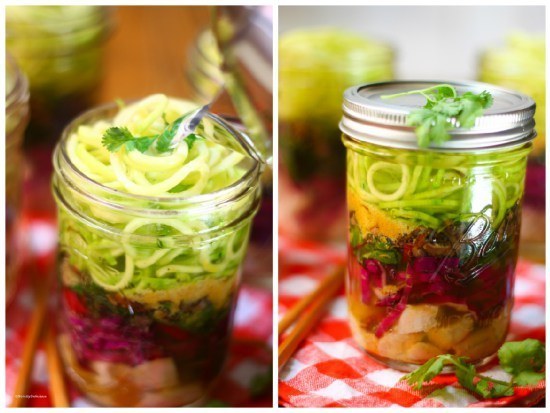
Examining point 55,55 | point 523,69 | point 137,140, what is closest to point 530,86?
point 523,69

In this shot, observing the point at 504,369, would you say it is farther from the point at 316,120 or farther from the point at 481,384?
the point at 316,120

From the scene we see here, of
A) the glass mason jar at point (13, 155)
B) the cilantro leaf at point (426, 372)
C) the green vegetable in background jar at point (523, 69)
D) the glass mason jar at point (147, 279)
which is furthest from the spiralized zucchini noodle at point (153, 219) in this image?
the green vegetable in background jar at point (523, 69)

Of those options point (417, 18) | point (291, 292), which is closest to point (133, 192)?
point (291, 292)

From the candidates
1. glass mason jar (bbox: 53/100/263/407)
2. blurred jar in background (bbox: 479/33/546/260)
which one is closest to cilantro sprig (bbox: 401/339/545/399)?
glass mason jar (bbox: 53/100/263/407)

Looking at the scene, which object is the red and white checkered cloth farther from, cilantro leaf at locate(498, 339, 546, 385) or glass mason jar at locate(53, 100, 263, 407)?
glass mason jar at locate(53, 100, 263, 407)

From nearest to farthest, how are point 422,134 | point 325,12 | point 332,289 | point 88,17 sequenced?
point 422,134
point 332,289
point 88,17
point 325,12

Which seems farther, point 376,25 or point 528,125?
point 376,25

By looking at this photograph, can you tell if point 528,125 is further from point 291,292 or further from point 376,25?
point 376,25
